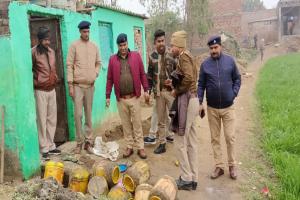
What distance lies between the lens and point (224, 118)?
17.2ft

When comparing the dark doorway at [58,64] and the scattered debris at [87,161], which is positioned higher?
the dark doorway at [58,64]

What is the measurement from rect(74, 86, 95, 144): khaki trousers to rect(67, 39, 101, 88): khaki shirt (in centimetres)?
11

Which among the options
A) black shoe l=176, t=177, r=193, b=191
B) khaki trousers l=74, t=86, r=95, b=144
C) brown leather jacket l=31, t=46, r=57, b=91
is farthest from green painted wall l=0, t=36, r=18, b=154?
black shoe l=176, t=177, r=193, b=191

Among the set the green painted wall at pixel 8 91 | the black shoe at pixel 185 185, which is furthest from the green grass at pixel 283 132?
the green painted wall at pixel 8 91

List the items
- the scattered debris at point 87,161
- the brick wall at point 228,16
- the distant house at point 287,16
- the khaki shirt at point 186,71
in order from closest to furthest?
1. the khaki shirt at point 186,71
2. the scattered debris at point 87,161
3. the brick wall at point 228,16
4. the distant house at point 287,16

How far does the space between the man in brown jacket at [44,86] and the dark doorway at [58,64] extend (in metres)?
0.90

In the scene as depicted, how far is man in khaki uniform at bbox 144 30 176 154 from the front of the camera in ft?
19.6

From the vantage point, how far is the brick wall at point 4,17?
4.79 metres

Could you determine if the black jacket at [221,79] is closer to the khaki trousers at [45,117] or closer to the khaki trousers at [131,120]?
the khaki trousers at [131,120]

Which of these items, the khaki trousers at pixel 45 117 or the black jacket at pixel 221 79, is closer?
the black jacket at pixel 221 79

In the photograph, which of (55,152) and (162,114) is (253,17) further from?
(55,152)

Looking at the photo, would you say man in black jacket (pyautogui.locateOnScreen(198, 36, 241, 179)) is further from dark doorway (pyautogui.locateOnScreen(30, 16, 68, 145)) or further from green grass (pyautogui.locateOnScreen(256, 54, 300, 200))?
dark doorway (pyautogui.locateOnScreen(30, 16, 68, 145))

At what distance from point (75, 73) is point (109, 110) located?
106 inches

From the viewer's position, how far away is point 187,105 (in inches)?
190
